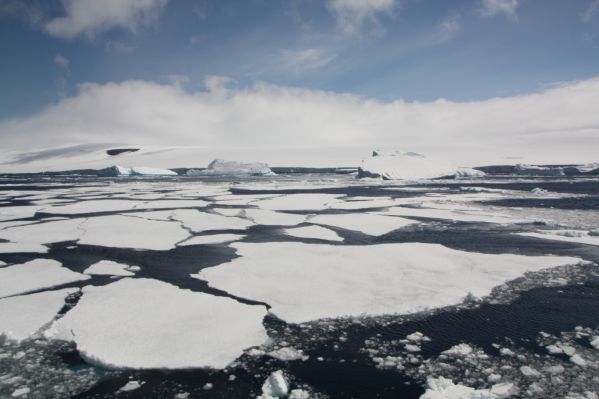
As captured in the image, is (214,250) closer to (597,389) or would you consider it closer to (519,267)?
(519,267)

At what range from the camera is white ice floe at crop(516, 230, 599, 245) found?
654 centimetres

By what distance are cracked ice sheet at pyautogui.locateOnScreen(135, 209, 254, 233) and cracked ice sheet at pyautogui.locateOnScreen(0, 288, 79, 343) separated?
3.66 meters

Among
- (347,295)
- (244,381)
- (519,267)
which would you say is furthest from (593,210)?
(244,381)

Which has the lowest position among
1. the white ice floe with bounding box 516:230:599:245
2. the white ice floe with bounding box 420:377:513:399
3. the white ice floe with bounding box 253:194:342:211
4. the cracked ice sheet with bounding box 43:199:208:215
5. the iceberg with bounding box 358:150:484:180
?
the white ice floe with bounding box 420:377:513:399

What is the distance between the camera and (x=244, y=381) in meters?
2.67

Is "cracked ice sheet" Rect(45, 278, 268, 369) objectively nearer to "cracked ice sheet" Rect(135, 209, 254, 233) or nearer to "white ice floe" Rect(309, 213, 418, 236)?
"cracked ice sheet" Rect(135, 209, 254, 233)

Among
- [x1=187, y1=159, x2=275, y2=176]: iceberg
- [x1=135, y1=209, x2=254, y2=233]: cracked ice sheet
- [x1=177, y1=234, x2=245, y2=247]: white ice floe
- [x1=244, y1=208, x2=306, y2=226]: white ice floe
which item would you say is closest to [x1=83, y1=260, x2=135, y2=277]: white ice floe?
[x1=177, y1=234, x2=245, y2=247]: white ice floe

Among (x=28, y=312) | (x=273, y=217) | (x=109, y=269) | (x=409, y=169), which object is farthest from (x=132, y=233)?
(x=409, y=169)

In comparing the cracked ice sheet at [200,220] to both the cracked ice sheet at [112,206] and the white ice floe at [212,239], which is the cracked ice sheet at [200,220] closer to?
the white ice floe at [212,239]

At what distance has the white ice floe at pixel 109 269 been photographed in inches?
198

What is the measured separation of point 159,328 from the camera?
3.41 m

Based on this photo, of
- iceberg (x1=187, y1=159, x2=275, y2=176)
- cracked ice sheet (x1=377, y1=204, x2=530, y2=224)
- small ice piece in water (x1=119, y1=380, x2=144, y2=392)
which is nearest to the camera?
small ice piece in water (x1=119, y1=380, x2=144, y2=392)

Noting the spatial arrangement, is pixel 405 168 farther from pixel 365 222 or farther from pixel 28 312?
pixel 28 312

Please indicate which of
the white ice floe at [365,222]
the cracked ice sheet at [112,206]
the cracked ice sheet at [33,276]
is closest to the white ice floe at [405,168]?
the cracked ice sheet at [112,206]
